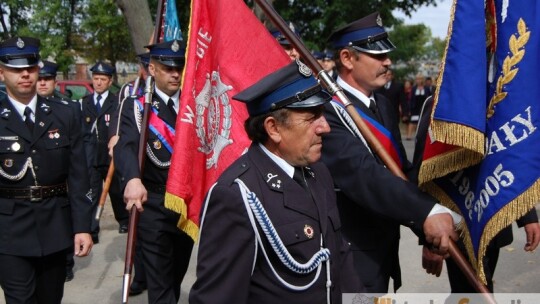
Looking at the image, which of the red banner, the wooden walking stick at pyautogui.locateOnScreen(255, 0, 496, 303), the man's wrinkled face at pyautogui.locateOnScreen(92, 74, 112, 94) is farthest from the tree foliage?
the wooden walking stick at pyautogui.locateOnScreen(255, 0, 496, 303)

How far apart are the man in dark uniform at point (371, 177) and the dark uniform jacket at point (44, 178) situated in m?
1.76

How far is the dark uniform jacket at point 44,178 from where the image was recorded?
409 centimetres

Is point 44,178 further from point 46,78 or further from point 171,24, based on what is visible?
point 46,78

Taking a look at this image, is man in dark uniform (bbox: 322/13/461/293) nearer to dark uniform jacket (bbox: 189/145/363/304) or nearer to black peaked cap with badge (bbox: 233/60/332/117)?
dark uniform jacket (bbox: 189/145/363/304)

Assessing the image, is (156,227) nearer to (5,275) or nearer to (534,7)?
(5,275)

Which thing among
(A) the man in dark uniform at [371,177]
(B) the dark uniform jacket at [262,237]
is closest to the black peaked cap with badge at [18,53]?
(A) the man in dark uniform at [371,177]

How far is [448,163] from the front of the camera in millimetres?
3094

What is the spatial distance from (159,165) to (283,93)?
2525mm

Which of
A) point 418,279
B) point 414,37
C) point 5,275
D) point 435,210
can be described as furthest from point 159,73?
point 414,37

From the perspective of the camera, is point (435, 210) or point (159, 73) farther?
point (159, 73)

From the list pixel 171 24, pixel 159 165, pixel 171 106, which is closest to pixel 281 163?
pixel 159 165

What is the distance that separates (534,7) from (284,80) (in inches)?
48.1

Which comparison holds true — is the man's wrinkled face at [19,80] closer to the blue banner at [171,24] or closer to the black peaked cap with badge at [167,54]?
the black peaked cap with badge at [167,54]

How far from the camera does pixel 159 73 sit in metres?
4.86
